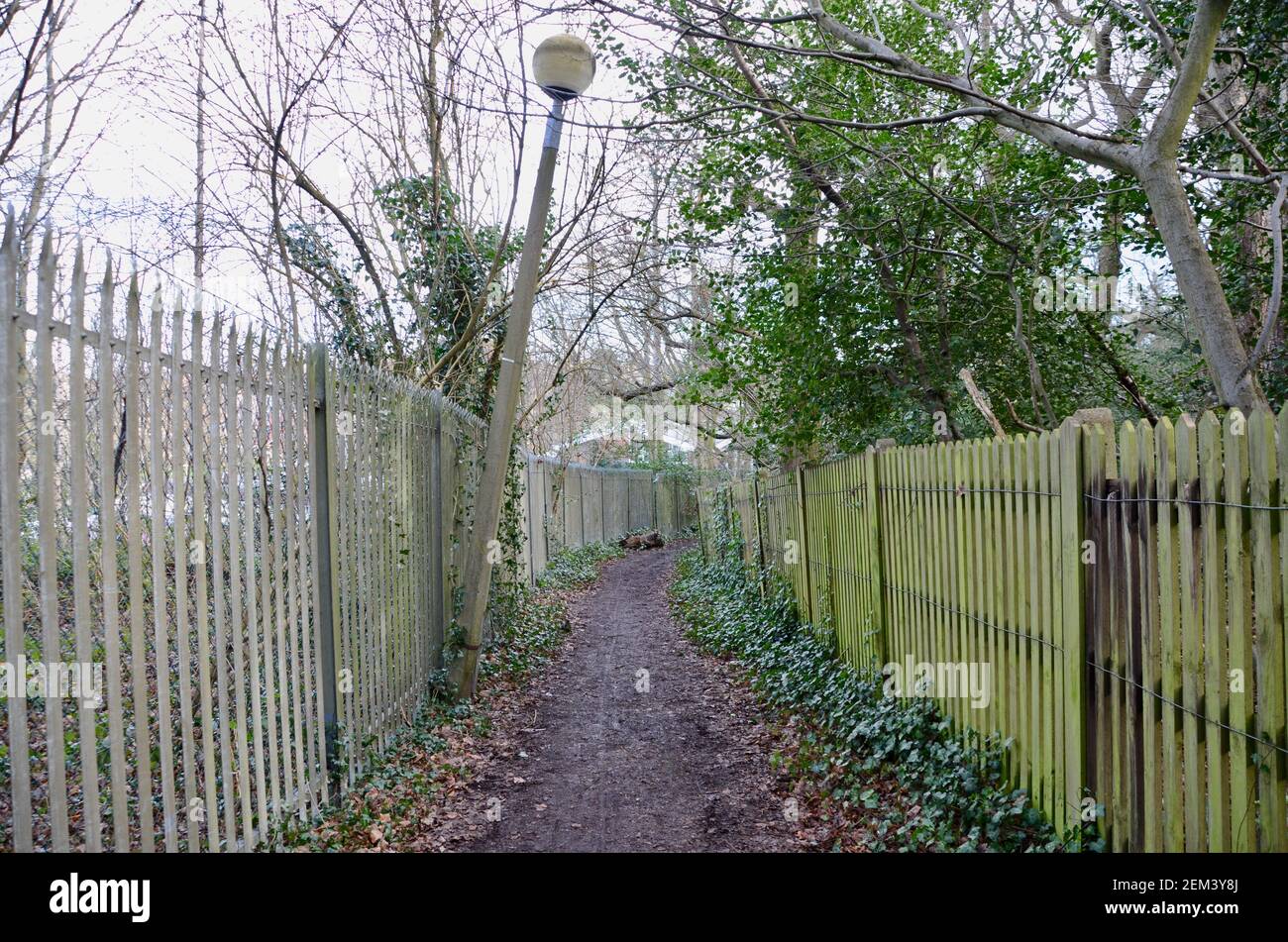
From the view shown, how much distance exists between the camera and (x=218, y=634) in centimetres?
361

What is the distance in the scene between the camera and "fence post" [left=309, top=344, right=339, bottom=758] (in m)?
4.79

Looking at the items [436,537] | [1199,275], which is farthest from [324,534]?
[1199,275]

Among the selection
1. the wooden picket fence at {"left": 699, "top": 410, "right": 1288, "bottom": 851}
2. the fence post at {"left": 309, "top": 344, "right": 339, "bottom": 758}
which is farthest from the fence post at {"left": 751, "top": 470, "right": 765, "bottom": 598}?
the fence post at {"left": 309, "top": 344, "right": 339, "bottom": 758}

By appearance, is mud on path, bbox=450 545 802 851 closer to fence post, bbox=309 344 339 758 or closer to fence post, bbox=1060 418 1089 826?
fence post, bbox=309 344 339 758

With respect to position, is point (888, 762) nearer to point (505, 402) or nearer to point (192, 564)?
point (505, 402)

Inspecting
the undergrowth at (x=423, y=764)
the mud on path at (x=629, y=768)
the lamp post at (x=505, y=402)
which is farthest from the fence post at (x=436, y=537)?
the mud on path at (x=629, y=768)

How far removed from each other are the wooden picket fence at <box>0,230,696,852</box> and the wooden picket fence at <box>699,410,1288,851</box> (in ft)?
11.1

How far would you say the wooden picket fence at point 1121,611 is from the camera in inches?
105

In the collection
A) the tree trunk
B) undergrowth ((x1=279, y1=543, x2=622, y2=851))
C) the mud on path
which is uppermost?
the tree trunk

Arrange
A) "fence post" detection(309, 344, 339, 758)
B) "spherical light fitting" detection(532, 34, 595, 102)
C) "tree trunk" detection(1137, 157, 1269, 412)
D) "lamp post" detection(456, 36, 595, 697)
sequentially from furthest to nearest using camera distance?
1. "lamp post" detection(456, 36, 595, 697)
2. "spherical light fitting" detection(532, 34, 595, 102)
3. "tree trunk" detection(1137, 157, 1269, 412)
4. "fence post" detection(309, 344, 339, 758)

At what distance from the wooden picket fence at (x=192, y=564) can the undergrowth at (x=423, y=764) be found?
0.15 metres

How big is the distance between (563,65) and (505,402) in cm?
254

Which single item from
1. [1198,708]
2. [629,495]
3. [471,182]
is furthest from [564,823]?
[629,495]
